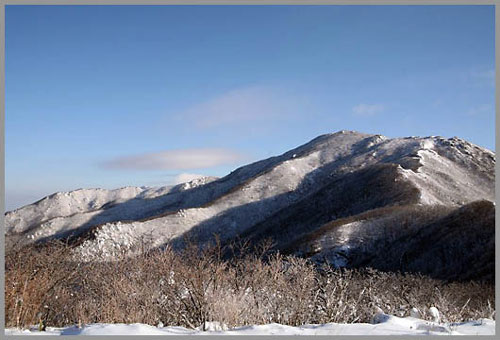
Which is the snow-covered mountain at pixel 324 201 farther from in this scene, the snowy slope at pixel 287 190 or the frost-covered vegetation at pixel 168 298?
the frost-covered vegetation at pixel 168 298

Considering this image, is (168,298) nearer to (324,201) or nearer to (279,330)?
(279,330)

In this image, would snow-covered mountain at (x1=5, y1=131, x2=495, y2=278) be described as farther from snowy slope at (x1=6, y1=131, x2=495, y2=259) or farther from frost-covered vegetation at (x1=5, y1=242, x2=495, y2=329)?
frost-covered vegetation at (x1=5, y1=242, x2=495, y2=329)

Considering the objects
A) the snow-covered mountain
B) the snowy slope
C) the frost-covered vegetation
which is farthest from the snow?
the snowy slope

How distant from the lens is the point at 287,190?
64.4 meters

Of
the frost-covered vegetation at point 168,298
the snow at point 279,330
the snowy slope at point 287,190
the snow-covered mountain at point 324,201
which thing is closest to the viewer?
the snow at point 279,330

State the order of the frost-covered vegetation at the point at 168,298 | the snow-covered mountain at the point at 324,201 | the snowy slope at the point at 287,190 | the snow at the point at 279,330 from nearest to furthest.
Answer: the snow at the point at 279,330 < the frost-covered vegetation at the point at 168,298 < the snow-covered mountain at the point at 324,201 < the snowy slope at the point at 287,190

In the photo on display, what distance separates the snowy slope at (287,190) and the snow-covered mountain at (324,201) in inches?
5.6

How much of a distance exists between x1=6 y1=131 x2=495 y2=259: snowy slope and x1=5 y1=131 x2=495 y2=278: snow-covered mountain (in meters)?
0.14

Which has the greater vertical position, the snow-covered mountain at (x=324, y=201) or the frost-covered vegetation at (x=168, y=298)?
the snow-covered mountain at (x=324, y=201)

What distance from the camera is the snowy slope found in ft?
161

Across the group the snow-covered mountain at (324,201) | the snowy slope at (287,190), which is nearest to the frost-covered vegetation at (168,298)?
the snow-covered mountain at (324,201)

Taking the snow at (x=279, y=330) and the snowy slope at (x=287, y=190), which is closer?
the snow at (x=279, y=330)

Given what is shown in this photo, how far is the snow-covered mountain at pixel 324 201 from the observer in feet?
108

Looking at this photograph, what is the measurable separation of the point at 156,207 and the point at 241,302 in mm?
77386
